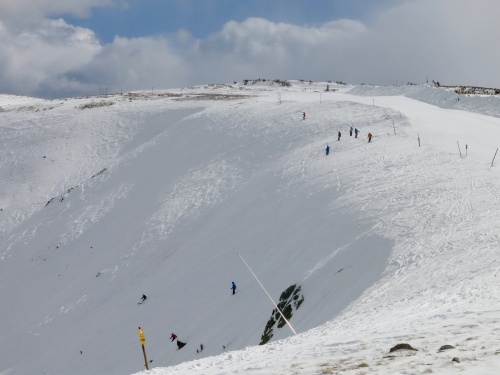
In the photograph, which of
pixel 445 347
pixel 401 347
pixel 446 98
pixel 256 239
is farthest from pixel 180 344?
pixel 446 98

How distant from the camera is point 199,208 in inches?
1446

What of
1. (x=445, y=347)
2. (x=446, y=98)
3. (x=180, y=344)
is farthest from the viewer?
(x=446, y=98)

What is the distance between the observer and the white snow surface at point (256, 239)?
12.2m

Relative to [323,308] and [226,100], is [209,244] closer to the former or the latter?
[323,308]

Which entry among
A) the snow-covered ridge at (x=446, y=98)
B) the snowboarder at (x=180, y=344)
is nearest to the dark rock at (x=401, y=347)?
the snowboarder at (x=180, y=344)

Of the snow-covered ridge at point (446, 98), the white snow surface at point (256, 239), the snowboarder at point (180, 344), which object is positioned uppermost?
the snow-covered ridge at point (446, 98)

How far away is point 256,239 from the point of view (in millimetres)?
28031

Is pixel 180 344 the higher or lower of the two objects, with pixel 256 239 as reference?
lower

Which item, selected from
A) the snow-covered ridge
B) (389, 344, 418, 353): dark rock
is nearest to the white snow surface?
(389, 344, 418, 353): dark rock

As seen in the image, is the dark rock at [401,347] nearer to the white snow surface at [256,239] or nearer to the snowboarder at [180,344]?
the white snow surface at [256,239]

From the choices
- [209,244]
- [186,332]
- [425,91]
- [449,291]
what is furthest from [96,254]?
[425,91]

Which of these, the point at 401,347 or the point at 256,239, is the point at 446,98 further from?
the point at 401,347

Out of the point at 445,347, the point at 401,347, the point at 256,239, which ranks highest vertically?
the point at 445,347

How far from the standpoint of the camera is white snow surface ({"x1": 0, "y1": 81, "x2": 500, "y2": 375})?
12.2 metres
